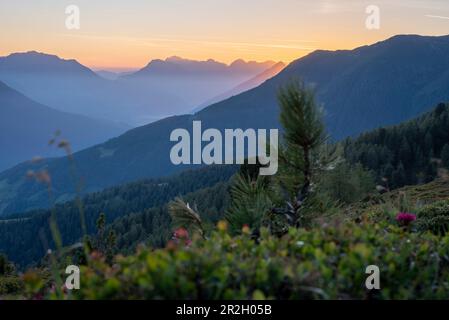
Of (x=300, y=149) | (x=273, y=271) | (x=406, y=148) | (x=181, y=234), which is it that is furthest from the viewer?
(x=406, y=148)

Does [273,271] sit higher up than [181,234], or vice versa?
[181,234]

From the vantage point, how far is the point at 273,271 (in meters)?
3.34

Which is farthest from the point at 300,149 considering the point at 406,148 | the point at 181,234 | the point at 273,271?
the point at 406,148

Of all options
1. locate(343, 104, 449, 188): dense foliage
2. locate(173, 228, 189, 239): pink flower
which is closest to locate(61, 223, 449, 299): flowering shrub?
locate(173, 228, 189, 239): pink flower

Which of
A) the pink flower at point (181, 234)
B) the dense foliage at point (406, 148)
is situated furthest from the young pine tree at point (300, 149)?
the dense foliage at point (406, 148)

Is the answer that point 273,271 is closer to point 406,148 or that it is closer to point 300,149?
point 300,149

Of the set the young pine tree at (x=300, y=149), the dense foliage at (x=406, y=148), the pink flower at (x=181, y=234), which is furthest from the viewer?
the dense foliage at (x=406, y=148)

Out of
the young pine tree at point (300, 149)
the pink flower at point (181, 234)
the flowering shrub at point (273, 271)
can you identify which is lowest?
the flowering shrub at point (273, 271)

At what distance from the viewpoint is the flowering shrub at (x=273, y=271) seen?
10.2ft

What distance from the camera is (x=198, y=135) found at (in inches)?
289

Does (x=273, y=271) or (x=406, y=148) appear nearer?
(x=273, y=271)

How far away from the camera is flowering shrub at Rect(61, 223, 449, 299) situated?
311 cm

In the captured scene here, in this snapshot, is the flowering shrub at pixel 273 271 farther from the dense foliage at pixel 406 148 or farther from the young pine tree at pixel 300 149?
the dense foliage at pixel 406 148

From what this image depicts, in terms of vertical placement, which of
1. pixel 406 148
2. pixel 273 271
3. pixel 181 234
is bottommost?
pixel 273 271
